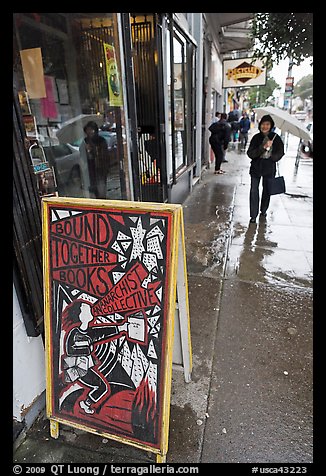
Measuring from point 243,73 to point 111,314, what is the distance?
12.7 meters

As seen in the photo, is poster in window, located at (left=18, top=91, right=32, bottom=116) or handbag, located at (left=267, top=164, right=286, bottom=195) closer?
poster in window, located at (left=18, top=91, right=32, bottom=116)

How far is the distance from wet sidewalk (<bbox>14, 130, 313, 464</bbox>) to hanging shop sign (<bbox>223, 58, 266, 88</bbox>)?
897cm

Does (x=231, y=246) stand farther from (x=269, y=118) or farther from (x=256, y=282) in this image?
(x=269, y=118)

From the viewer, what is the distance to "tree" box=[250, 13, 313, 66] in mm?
4809

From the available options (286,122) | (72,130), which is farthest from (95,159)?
(286,122)

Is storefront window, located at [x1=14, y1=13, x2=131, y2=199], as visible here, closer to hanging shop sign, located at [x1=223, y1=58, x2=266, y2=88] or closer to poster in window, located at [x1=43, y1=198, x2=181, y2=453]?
poster in window, located at [x1=43, y1=198, x2=181, y2=453]

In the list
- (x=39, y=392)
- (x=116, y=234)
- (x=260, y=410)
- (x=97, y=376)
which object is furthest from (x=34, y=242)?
(x=260, y=410)

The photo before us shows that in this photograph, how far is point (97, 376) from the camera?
5.94 feet

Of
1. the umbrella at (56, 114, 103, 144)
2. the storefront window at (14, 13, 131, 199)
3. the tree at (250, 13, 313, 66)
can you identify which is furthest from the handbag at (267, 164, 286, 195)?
the umbrella at (56, 114, 103, 144)

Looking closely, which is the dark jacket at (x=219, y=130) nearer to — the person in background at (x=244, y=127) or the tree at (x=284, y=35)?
the tree at (x=284, y=35)

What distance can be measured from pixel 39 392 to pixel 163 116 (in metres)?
4.09

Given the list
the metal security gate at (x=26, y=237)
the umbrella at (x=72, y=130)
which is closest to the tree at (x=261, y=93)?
the umbrella at (x=72, y=130)

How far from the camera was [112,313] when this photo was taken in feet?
5.62

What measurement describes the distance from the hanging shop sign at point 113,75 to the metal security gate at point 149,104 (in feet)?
3.00
